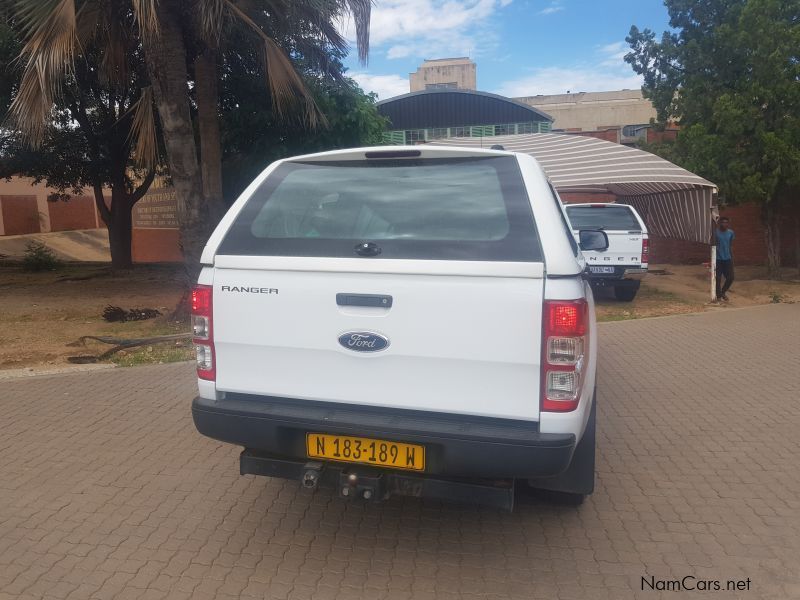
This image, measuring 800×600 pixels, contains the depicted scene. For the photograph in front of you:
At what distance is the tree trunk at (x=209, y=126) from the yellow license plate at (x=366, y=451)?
722cm

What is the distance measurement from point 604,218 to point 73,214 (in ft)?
98.9

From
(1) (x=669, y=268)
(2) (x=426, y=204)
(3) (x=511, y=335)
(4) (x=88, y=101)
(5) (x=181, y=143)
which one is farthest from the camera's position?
(1) (x=669, y=268)

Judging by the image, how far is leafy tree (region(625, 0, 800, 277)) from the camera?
42.2 ft

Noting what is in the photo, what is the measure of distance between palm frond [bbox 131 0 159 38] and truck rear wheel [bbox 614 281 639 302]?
28.7 ft

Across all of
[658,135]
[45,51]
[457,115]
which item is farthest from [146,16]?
[457,115]

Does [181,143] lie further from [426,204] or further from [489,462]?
[489,462]

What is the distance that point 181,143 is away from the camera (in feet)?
30.1

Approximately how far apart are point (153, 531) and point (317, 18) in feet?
26.2

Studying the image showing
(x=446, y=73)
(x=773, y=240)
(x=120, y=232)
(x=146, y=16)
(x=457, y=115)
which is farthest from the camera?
(x=446, y=73)

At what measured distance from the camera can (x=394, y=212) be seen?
11.2 ft

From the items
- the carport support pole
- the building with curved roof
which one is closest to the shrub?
the building with curved roof

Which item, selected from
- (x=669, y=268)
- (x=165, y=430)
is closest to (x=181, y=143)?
(x=165, y=430)

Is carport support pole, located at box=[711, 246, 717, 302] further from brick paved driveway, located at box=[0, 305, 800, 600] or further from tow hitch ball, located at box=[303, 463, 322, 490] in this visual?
tow hitch ball, located at box=[303, 463, 322, 490]

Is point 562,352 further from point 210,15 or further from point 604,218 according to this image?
point 604,218
